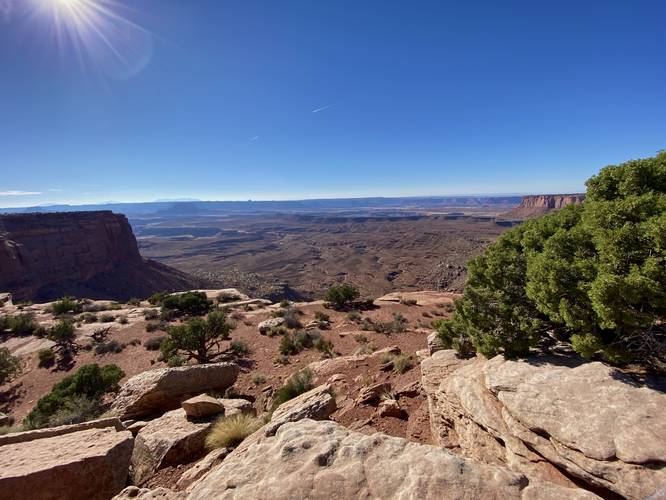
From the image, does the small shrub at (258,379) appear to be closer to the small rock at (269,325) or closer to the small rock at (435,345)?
the small rock at (269,325)

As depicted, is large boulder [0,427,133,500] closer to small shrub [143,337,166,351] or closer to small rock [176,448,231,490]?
small rock [176,448,231,490]

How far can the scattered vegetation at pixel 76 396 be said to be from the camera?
10102 mm

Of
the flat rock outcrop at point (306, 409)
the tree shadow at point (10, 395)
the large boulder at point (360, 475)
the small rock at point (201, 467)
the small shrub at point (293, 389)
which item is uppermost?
the large boulder at point (360, 475)

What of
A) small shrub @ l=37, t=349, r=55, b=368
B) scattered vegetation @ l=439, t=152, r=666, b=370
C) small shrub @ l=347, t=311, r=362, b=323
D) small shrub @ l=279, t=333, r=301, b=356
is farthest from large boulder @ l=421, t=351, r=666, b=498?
small shrub @ l=37, t=349, r=55, b=368

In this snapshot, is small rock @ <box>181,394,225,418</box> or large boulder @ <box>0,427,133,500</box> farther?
small rock @ <box>181,394,225,418</box>

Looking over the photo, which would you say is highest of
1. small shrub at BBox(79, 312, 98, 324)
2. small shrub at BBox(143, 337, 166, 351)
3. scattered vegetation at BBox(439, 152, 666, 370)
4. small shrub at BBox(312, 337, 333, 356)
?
scattered vegetation at BBox(439, 152, 666, 370)

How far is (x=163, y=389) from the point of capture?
9.45 metres

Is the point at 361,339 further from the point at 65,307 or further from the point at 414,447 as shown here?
the point at 65,307

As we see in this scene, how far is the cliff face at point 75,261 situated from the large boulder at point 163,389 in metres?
54.1

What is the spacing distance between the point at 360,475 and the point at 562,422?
10.1 ft

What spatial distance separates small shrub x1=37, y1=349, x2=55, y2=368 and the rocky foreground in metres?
14.2

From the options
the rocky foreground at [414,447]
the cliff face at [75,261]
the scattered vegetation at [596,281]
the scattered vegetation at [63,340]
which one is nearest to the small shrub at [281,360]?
the rocky foreground at [414,447]

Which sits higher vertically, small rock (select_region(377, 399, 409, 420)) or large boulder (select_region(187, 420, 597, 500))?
large boulder (select_region(187, 420, 597, 500))

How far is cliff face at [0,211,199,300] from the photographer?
50031mm
